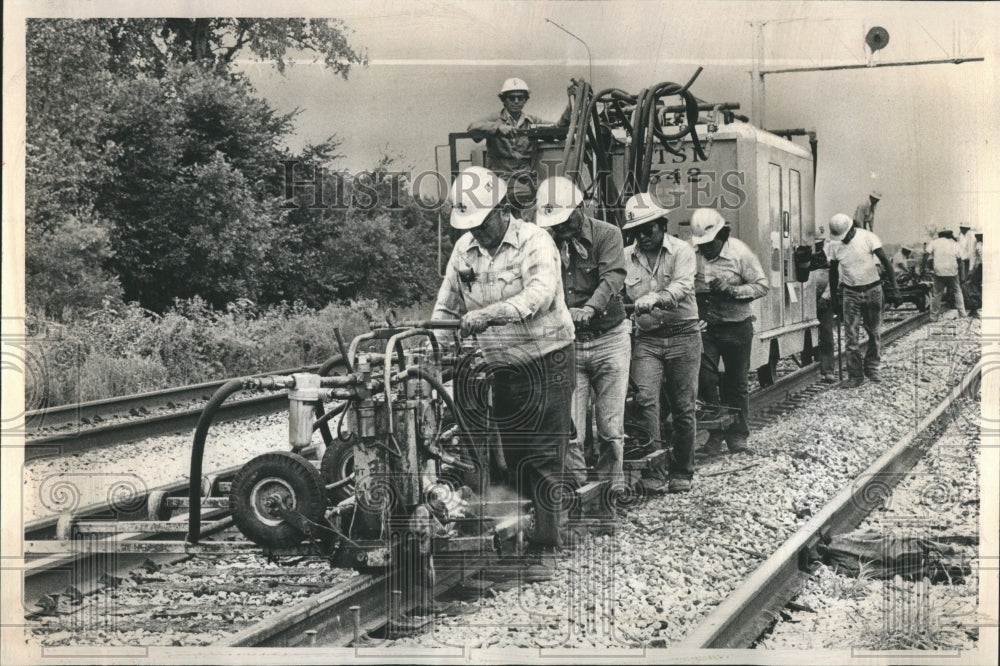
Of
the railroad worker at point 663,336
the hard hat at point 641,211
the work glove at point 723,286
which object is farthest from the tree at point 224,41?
the work glove at point 723,286

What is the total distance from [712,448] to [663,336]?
1191mm

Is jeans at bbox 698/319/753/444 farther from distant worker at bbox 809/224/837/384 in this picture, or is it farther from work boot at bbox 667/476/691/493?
distant worker at bbox 809/224/837/384

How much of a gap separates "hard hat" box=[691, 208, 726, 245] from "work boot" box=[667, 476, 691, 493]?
167cm

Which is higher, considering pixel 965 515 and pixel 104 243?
pixel 104 243

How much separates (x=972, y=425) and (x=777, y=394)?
2491 mm

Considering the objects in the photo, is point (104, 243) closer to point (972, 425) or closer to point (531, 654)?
point (531, 654)

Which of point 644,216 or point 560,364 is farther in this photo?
point 644,216

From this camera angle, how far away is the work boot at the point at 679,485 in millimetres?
7281

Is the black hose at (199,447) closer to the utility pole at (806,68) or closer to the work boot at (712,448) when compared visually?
the utility pole at (806,68)

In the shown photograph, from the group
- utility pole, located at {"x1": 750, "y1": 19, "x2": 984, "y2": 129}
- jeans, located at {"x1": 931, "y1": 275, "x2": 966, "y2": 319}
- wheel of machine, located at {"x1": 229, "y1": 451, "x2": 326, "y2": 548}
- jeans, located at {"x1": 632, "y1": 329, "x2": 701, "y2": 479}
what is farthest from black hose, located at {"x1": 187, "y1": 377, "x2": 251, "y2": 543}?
jeans, located at {"x1": 931, "y1": 275, "x2": 966, "y2": 319}

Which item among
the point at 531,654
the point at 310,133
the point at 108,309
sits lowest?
the point at 531,654

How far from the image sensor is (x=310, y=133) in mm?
6730

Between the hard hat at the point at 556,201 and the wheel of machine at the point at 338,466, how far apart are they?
5.74 ft

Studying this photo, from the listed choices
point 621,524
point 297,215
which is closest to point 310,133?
point 297,215
